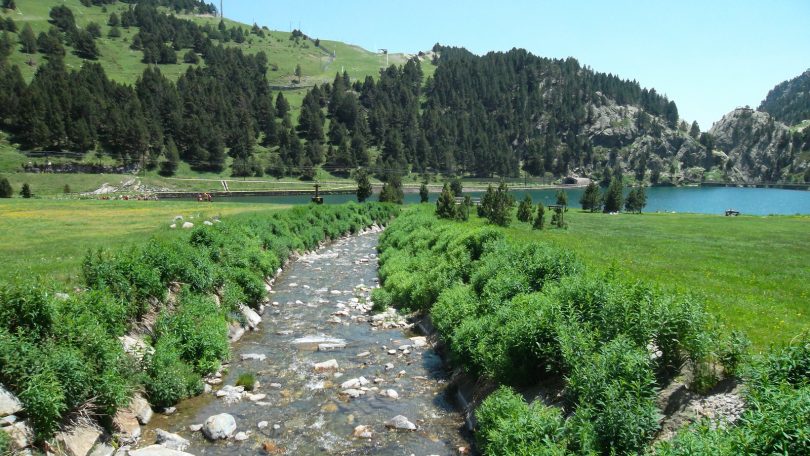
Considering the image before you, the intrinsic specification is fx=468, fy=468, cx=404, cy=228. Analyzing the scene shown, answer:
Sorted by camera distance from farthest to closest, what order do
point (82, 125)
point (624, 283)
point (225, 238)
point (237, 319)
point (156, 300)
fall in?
point (82, 125)
point (225, 238)
point (237, 319)
point (156, 300)
point (624, 283)

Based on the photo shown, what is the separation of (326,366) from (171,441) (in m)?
6.62

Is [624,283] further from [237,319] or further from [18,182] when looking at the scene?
[18,182]

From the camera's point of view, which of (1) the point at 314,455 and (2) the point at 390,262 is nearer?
(1) the point at 314,455

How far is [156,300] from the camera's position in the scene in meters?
18.9

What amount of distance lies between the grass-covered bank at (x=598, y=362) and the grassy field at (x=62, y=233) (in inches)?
569

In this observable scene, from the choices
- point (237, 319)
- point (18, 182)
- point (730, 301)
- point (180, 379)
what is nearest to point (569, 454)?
point (730, 301)

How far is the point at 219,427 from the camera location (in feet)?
44.2

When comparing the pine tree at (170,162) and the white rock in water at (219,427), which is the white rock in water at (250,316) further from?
the pine tree at (170,162)

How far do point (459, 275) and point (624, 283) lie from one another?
1085cm

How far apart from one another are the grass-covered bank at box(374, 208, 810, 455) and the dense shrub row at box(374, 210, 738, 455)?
0.10 feet

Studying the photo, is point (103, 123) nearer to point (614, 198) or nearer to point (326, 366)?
point (614, 198)

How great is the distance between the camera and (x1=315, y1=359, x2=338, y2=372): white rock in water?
59.9 feet

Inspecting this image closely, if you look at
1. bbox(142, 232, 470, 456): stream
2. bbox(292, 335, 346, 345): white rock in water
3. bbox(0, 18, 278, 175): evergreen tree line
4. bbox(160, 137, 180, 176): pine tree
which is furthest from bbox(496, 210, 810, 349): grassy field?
bbox(0, 18, 278, 175): evergreen tree line

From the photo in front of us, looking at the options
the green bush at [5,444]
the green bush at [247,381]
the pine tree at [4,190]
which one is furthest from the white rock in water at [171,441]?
the pine tree at [4,190]
